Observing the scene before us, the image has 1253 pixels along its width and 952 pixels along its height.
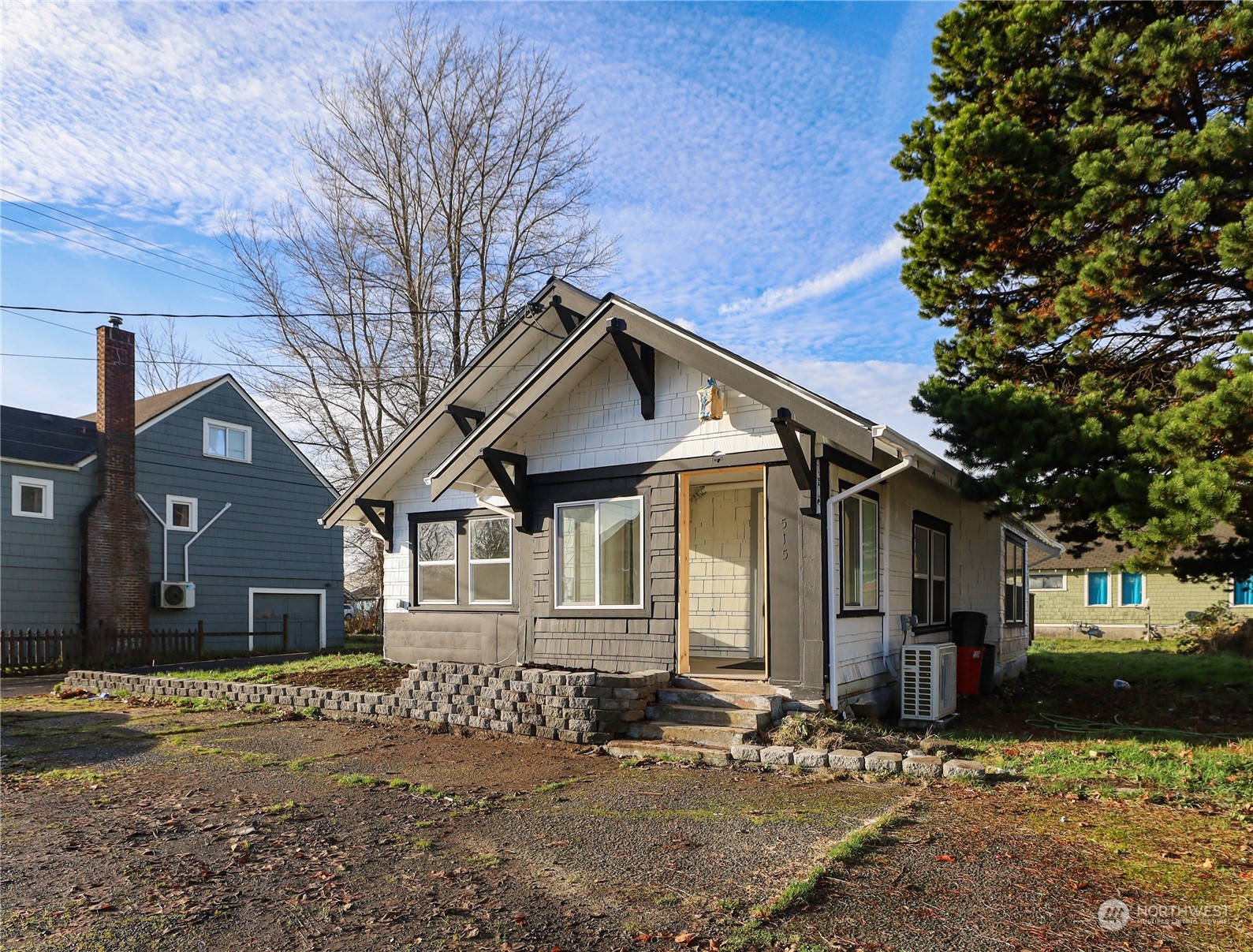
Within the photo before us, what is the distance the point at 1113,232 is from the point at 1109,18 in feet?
9.90

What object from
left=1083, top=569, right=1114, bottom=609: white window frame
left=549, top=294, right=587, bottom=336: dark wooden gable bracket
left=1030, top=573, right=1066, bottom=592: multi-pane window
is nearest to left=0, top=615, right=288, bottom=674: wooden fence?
left=549, top=294, right=587, bottom=336: dark wooden gable bracket

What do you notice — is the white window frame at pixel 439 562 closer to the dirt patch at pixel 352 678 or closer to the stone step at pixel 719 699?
the dirt patch at pixel 352 678

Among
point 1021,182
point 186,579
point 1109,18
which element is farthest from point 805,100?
point 186,579

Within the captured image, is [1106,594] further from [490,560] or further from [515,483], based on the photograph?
[515,483]

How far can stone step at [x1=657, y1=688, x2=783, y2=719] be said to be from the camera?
8.76m

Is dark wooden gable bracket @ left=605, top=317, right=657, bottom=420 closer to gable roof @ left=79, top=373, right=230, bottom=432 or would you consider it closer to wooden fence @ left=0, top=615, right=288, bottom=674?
wooden fence @ left=0, top=615, right=288, bottom=674

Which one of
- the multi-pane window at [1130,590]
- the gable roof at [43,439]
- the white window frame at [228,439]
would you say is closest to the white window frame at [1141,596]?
the multi-pane window at [1130,590]

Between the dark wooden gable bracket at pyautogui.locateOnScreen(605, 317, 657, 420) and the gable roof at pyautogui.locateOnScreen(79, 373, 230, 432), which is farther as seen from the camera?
the gable roof at pyautogui.locateOnScreen(79, 373, 230, 432)

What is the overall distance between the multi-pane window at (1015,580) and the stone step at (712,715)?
903cm

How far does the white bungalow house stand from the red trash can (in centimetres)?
60

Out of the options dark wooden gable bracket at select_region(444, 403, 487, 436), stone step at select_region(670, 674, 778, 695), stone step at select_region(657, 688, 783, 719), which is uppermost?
dark wooden gable bracket at select_region(444, 403, 487, 436)

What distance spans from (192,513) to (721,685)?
17370 mm

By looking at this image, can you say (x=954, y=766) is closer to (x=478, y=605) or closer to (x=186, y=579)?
(x=478, y=605)

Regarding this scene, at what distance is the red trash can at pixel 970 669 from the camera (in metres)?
12.3
